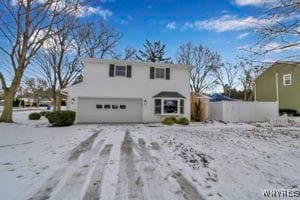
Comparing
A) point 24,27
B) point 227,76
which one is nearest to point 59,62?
point 24,27

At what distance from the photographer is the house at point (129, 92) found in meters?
17.6

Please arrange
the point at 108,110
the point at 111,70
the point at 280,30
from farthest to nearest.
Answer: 1. the point at 108,110
2. the point at 111,70
3. the point at 280,30

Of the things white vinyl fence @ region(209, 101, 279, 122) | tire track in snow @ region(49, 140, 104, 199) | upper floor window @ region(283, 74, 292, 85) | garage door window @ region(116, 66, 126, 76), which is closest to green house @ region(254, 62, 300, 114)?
upper floor window @ region(283, 74, 292, 85)

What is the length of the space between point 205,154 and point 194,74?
1106 inches

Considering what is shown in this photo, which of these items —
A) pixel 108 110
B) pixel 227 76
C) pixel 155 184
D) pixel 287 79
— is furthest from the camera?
pixel 227 76

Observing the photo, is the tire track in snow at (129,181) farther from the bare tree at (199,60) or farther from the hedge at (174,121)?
the bare tree at (199,60)

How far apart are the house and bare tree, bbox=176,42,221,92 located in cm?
1502

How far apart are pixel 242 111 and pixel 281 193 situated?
18176 millimetres

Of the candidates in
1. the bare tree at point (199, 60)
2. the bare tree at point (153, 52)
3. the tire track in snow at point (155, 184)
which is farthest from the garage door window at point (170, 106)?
the bare tree at point (153, 52)

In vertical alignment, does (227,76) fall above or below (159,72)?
above

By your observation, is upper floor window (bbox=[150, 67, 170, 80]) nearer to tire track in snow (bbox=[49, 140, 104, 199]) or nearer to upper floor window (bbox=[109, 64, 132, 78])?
upper floor window (bbox=[109, 64, 132, 78])

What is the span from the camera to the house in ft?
57.6

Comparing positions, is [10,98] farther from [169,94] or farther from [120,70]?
[169,94]

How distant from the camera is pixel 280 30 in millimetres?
6074
